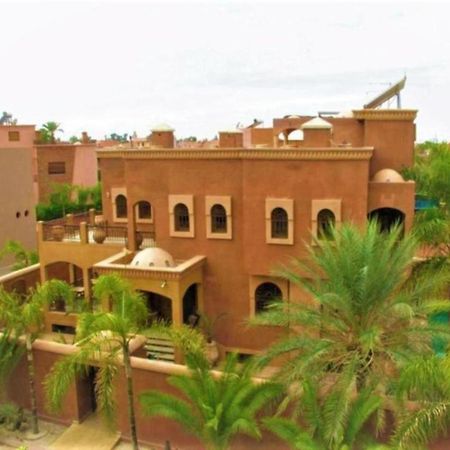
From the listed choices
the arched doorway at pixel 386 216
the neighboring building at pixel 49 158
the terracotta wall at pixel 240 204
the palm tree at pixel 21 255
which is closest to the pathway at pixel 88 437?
the terracotta wall at pixel 240 204

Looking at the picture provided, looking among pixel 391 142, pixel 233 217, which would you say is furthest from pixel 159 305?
pixel 391 142

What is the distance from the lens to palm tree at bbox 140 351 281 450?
1062 centimetres

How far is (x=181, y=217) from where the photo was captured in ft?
58.7

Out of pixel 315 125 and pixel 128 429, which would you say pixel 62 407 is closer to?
pixel 128 429

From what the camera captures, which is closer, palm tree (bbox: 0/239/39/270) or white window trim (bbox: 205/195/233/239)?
white window trim (bbox: 205/195/233/239)

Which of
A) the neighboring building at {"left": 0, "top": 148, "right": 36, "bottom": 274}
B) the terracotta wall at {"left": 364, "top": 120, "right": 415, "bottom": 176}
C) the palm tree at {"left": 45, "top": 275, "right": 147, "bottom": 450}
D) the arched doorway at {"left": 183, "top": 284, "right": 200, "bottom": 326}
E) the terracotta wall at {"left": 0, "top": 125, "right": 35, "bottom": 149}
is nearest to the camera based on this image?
the palm tree at {"left": 45, "top": 275, "right": 147, "bottom": 450}

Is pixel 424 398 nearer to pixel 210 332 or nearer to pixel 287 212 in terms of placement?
pixel 287 212

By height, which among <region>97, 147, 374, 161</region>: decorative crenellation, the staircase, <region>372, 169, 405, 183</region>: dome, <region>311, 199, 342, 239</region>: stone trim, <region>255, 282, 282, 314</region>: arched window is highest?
<region>97, 147, 374, 161</region>: decorative crenellation

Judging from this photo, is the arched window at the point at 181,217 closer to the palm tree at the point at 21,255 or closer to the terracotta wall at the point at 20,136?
the palm tree at the point at 21,255

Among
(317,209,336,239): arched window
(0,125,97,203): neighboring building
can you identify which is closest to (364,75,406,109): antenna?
(317,209,336,239): arched window

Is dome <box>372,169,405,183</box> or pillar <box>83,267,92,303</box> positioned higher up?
dome <box>372,169,405,183</box>

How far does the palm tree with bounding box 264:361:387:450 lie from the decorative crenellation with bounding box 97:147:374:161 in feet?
22.7

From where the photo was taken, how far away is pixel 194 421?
1107cm

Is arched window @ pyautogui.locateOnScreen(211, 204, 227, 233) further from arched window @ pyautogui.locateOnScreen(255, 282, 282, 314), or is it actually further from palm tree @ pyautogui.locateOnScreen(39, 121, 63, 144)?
palm tree @ pyautogui.locateOnScreen(39, 121, 63, 144)
